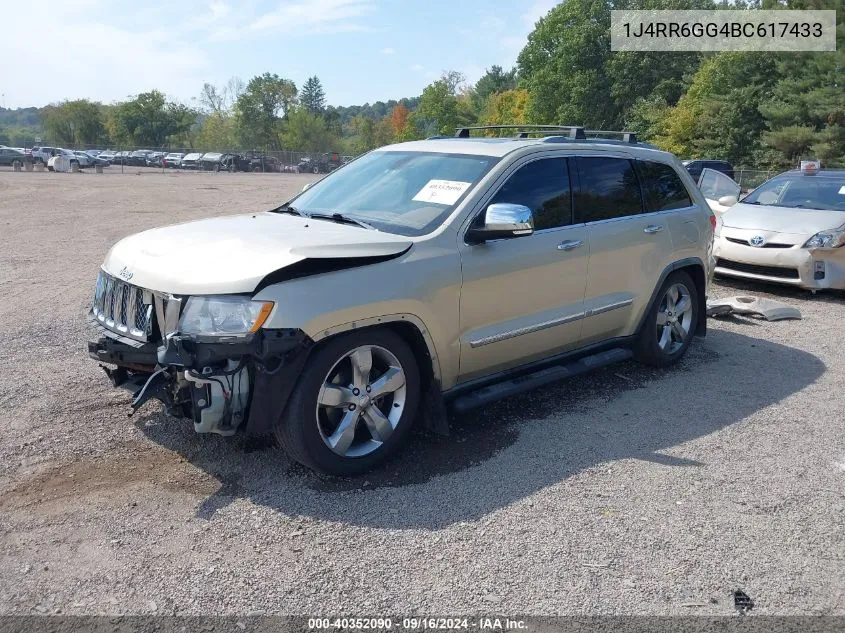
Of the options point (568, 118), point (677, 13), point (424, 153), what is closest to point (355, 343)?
point (424, 153)

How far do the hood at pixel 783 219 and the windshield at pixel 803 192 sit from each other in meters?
0.28

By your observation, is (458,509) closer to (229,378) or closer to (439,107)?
(229,378)

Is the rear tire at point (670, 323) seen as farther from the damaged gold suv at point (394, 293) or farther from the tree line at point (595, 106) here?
the tree line at point (595, 106)

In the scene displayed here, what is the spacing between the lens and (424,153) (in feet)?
17.3

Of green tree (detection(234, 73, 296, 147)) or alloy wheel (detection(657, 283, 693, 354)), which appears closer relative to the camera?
alloy wheel (detection(657, 283, 693, 354))

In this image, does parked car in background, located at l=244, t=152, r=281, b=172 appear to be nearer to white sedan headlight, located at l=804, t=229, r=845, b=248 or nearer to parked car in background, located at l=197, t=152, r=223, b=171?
parked car in background, located at l=197, t=152, r=223, b=171

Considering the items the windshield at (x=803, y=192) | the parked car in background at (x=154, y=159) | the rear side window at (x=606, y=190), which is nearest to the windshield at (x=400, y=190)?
the rear side window at (x=606, y=190)

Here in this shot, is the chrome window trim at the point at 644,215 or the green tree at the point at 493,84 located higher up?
the green tree at the point at 493,84

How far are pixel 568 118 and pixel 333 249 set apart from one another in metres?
65.2

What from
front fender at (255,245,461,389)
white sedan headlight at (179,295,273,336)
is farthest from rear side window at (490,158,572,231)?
white sedan headlight at (179,295,273,336)

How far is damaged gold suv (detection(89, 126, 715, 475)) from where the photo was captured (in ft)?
12.2

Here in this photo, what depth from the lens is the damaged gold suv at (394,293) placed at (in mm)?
3723

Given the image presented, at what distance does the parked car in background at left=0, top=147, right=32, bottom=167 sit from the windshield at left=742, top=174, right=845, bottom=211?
5173cm

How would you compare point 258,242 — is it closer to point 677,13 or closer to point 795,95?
point 795,95
